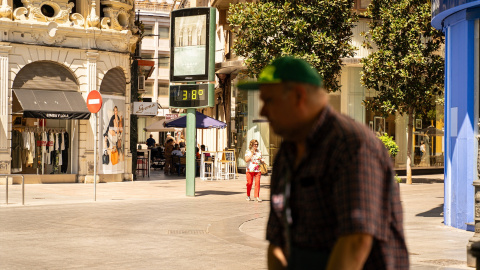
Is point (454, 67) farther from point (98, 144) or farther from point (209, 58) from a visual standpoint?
point (98, 144)

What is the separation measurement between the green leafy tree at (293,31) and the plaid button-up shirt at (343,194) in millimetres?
21855

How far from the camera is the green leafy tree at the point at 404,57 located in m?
26.8

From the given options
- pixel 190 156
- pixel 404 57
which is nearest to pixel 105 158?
pixel 190 156

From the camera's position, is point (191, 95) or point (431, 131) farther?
point (431, 131)

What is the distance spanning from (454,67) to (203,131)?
42819 mm

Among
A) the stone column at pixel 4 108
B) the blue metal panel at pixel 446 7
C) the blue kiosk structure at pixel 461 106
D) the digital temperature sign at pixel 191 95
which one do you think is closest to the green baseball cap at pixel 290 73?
the blue metal panel at pixel 446 7

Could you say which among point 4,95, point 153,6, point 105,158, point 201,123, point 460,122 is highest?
point 153,6

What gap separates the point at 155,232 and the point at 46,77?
15.4m

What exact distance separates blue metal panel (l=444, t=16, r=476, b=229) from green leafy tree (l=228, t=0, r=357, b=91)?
11.7 m

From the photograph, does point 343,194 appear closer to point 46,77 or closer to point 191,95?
point 191,95

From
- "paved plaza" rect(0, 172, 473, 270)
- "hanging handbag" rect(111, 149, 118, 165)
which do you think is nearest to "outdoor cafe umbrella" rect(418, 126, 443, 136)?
"paved plaza" rect(0, 172, 473, 270)

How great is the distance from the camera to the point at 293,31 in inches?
974

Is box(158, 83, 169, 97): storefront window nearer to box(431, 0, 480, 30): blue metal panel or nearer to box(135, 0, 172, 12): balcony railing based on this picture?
box(135, 0, 172, 12): balcony railing

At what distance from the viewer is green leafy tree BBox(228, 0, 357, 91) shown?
24.6m
